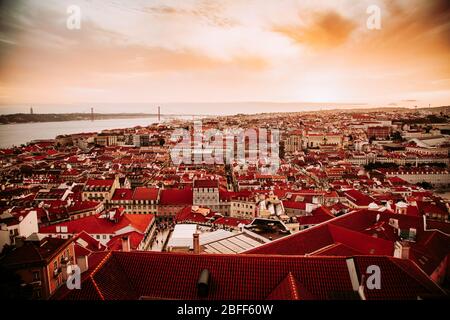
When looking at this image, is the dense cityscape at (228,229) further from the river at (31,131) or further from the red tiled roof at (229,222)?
the river at (31,131)

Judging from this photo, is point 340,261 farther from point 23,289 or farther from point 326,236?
point 23,289

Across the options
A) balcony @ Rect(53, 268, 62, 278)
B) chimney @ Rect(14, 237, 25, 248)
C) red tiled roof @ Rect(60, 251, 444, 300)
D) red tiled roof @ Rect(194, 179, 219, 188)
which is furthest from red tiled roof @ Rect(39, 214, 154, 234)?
red tiled roof @ Rect(60, 251, 444, 300)

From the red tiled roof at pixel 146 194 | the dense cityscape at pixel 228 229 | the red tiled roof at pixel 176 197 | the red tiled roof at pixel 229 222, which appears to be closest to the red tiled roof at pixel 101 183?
the dense cityscape at pixel 228 229

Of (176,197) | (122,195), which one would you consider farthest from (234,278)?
(122,195)

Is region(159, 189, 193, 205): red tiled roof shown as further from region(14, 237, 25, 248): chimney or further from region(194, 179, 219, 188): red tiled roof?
region(14, 237, 25, 248): chimney

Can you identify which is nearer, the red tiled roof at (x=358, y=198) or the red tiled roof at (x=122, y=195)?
the red tiled roof at (x=358, y=198)

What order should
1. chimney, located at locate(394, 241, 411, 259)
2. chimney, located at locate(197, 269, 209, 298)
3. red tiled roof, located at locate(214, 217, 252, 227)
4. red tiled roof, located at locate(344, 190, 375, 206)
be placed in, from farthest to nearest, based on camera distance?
red tiled roof, located at locate(344, 190, 375, 206) → red tiled roof, located at locate(214, 217, 252, 227) → chimney, located at locate(394, 241, 411, 259) → chimney, located at locate(197, 269, 209, 298)

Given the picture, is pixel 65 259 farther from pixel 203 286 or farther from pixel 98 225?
pixel 98 225

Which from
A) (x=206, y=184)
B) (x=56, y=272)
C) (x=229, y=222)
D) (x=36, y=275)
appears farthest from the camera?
(x=206, y=184)
